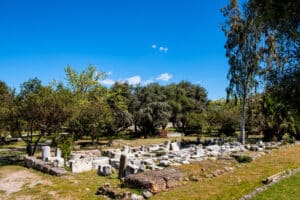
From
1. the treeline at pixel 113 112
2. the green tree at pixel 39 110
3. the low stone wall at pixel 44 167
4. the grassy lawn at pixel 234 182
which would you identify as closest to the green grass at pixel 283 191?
the grassy lawn at pixel 234 182

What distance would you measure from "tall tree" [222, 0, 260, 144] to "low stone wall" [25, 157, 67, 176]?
15997 millimetres

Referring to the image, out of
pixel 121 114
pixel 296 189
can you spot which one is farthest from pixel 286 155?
pixel 121 114

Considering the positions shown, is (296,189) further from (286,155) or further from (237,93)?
(237,93)

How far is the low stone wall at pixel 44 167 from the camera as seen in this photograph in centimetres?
1319

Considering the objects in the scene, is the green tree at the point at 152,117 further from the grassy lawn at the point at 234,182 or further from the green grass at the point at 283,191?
the green grass at the point at 283,191

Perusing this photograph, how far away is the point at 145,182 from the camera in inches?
378

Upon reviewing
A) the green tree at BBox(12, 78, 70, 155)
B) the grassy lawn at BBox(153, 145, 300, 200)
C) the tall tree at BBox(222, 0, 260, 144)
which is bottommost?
the grassy lawn at BBox(153, 145, 300, 200)

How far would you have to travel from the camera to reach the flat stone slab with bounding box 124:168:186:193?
31.1ft

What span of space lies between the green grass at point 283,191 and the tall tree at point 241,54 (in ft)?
46.8

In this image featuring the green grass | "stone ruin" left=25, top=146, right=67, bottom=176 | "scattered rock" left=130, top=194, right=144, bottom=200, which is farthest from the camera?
"stone ruin" left=25, top=146, right=67, bottom=176

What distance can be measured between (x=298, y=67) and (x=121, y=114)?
29.0 meters

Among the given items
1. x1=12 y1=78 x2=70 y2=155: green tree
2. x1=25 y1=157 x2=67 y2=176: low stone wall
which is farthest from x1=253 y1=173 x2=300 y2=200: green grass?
x1=12 y1=78 x2=70 y2=155: green tree

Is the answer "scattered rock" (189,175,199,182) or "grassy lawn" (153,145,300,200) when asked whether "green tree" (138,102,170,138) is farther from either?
"scattered rock" (189,175,199,182)

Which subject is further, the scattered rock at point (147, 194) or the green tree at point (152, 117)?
the green tree at point (152, 117)
